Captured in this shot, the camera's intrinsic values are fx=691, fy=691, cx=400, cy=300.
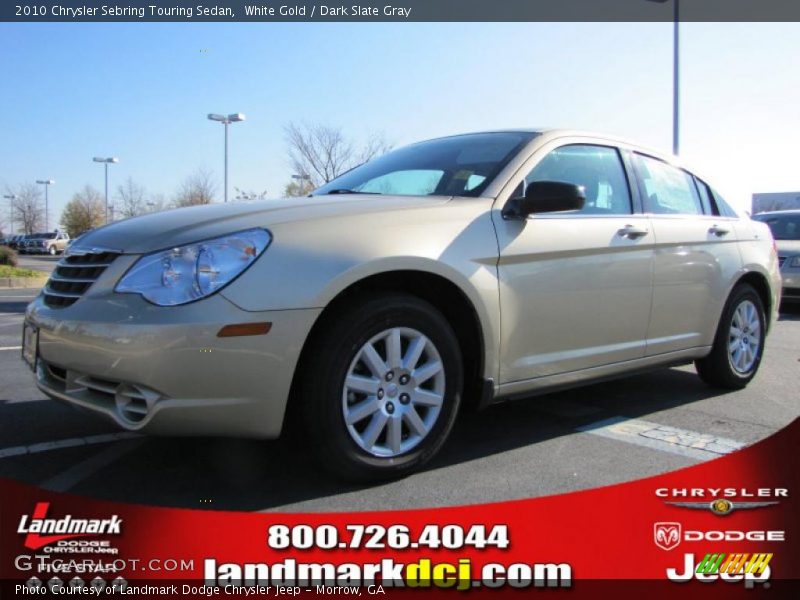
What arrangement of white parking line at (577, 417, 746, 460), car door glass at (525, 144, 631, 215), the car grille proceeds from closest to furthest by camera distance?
the car grille → white parking line at (577, 417, 746, 460) → car door glass at (525, 144, 631, 215)

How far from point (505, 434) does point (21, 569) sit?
7.75 ft

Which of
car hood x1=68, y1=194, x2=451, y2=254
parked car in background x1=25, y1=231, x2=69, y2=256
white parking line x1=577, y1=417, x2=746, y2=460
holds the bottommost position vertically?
white parking line x1=577, y1=417, x2=746, y2=460

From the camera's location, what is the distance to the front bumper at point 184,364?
245cm

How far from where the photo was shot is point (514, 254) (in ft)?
10.6

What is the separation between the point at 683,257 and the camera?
13.6 ft

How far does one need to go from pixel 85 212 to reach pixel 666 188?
54936 millimetres

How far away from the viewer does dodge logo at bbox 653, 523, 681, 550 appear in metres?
2.23

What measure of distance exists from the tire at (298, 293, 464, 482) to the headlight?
424 millimetres

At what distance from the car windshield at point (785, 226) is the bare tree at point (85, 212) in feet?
158

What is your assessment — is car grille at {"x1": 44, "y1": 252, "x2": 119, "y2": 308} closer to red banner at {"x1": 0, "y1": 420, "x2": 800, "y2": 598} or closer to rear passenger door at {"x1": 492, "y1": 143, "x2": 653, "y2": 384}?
red banner at {"x1": 0, "y1": 420, "x2": 800, "y2": 598}

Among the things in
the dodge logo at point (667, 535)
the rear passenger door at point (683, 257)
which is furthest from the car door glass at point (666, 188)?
the dodge logo at point (667, 535)

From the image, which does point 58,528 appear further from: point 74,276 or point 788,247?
point 788,247

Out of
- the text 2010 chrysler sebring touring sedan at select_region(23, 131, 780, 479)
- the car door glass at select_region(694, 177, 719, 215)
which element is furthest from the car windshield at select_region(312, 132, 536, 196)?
the car door glass at select_region(694, 177, 719, 215)

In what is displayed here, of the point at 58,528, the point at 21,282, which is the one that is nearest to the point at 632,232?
the point at 58,528
